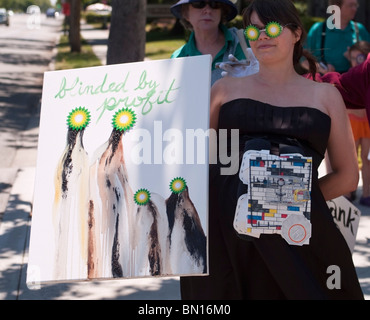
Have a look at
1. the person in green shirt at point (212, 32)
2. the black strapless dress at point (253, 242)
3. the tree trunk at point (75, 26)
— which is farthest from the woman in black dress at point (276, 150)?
the tree trunk at point (75, 26)

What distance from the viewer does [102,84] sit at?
3.20 metres

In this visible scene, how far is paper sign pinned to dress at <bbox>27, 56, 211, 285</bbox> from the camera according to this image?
300 centimetres

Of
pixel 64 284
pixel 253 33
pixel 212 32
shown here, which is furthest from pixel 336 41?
pixel 253 33

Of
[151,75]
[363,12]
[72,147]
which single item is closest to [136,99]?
[151,75]

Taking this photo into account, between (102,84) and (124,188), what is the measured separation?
17.5 inches

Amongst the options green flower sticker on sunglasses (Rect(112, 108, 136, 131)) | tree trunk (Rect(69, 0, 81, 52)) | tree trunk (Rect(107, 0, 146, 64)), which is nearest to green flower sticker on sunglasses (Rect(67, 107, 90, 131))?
green flower sticker on sunglasses (Rect(112, 108, 136, 131))

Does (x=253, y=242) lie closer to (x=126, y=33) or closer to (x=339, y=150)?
(x=339, y=150)

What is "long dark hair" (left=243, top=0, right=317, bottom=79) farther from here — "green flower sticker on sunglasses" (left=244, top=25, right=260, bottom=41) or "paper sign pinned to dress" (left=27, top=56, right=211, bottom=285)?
"paper sign pinned to dress" (left=27, top=56, right=211, bottom=285)

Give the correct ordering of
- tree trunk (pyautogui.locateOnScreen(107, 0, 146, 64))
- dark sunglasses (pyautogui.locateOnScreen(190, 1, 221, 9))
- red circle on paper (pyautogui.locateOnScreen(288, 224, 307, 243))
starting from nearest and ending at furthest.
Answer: red circle on paper (pyautogui.locateOnScreen(288, 224, 307, 243)) → dark sunglasses (pyautogui.locateOnScreen(190, 1, 221, 9)) → tree trunk (pyautogui.locateOnScreen(107, 0, 146, 64))

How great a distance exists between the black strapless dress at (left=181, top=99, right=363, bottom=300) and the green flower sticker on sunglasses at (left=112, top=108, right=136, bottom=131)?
37 cm

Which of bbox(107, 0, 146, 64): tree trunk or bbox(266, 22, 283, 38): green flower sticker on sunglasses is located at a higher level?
bbox(107, 0, 146, 64): tree trunk

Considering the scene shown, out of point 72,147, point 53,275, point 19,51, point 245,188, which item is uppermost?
point 19,51

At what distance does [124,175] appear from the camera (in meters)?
3.08

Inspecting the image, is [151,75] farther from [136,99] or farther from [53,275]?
[53,275]
